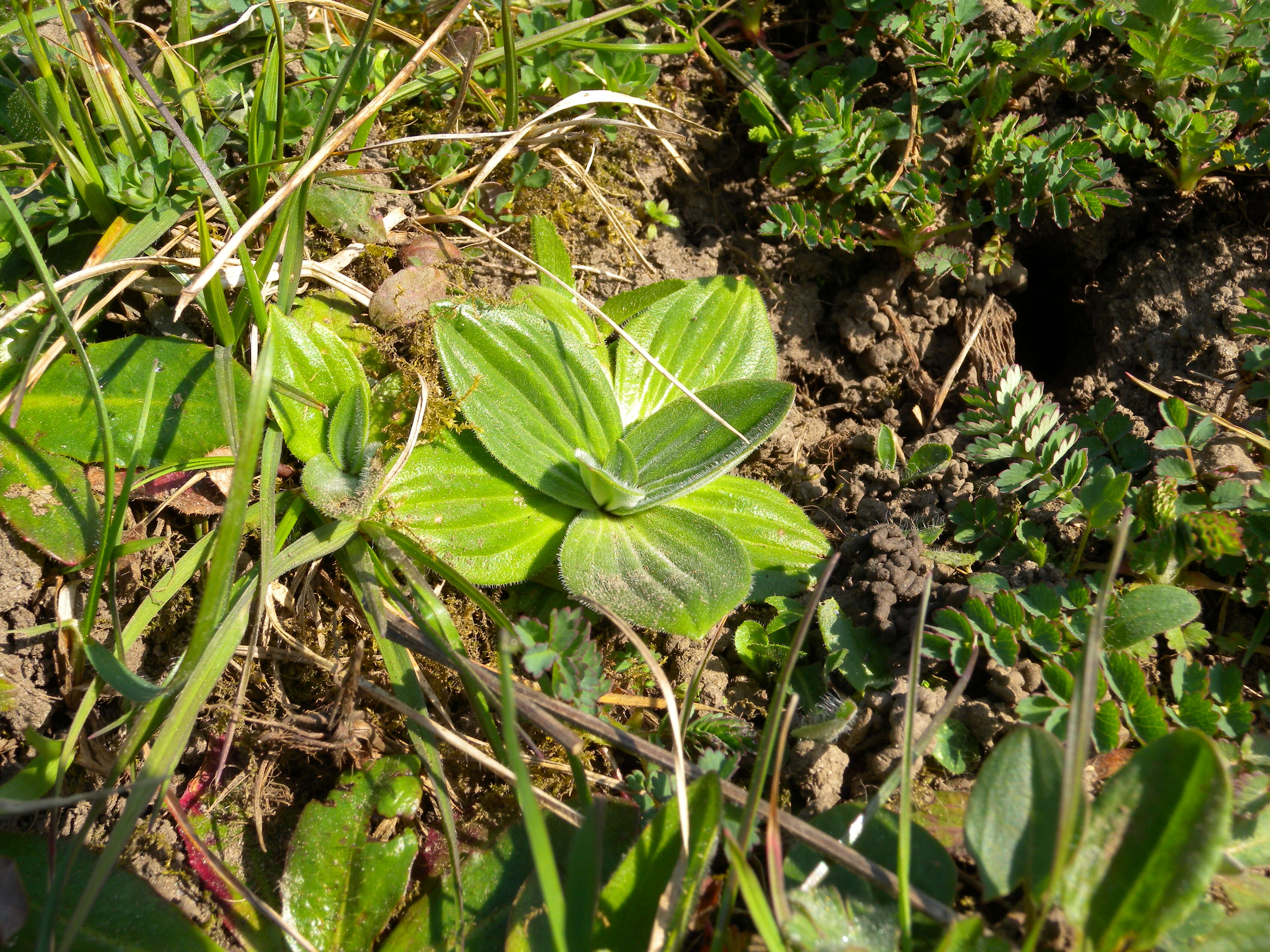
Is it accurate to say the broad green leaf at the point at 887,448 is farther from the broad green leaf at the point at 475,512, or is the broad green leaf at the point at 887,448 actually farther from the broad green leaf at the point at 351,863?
the broad green leaf at the point at 351,863

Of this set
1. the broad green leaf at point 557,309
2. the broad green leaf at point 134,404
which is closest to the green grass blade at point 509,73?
the broad green leaf at point 557,309

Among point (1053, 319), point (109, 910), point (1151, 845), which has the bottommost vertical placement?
point (109, 910)

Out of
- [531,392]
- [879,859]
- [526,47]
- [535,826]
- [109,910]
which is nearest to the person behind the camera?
[535,826]

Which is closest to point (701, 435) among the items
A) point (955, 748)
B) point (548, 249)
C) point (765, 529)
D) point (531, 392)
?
point (765, 529)

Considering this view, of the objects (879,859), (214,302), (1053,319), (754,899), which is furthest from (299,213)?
(1053,319)

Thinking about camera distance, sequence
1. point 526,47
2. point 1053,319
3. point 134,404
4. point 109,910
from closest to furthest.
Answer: point 109,910, point 134,404, point 526,47, point 1053,319

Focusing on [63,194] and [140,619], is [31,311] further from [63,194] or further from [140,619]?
[140,619]

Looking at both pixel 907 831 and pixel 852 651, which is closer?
pixel 907 831

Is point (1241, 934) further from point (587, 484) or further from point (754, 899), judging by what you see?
point (587, 484)

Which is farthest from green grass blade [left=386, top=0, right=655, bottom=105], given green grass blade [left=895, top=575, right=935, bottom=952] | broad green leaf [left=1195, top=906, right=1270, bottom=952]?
broad green leaf [left=1195, top=906, right=1270, bottom=952]

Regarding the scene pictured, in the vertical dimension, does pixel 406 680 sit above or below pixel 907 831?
below
